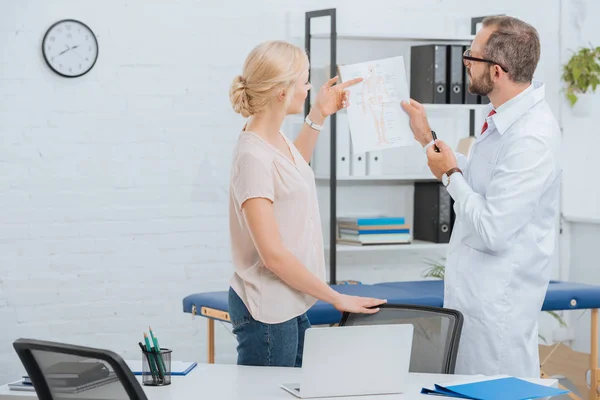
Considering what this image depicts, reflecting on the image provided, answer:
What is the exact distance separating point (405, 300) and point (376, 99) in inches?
50.1

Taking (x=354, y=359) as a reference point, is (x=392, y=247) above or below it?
below

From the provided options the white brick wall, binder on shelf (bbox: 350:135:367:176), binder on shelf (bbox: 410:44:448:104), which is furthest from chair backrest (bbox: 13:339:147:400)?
binder on shelf (bbox: 410:44:448:104)

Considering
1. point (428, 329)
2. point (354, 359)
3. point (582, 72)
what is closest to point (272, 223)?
point (354, 359)

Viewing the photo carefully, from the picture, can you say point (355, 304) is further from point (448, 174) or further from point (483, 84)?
point (483, 84)

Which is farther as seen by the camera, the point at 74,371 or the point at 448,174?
the point at 448,174

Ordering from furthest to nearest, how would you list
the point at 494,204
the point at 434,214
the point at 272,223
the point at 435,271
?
the point at 435,271 < the point at 434,214 < the point at 494,204 < the point at 272,223

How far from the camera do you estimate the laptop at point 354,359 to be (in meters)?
1.88

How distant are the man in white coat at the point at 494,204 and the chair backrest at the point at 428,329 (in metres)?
0.15

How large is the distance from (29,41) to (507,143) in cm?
276

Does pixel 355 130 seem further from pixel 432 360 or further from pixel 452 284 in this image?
pixel 432 360

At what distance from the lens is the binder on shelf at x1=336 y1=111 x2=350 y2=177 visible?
15.2 feet

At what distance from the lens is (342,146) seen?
4648mm

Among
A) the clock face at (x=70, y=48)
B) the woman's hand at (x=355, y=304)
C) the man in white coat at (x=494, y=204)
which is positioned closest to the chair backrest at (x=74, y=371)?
the woman's hand at (x=355, y=304)

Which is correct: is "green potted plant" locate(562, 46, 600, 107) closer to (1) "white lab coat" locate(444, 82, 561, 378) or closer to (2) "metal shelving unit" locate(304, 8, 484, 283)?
(2) "metal shelving unit" locate(304, 8, 484, 283)
